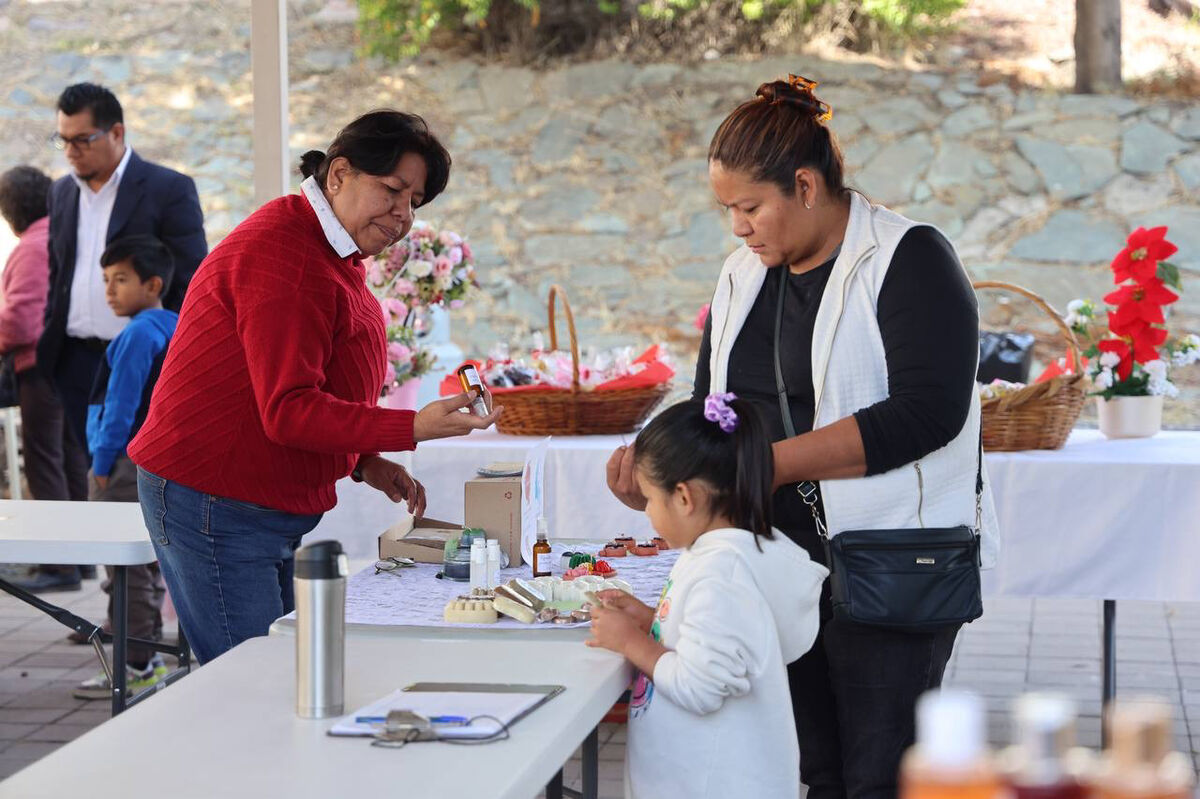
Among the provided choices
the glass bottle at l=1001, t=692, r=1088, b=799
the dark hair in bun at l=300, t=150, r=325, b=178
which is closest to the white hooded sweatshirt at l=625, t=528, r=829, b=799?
the dark hair in bun at l=300, t=150, r=325, b=178

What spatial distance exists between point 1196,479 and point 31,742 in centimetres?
293

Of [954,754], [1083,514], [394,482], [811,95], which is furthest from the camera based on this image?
[1083,514]

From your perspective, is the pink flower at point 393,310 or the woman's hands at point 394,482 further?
the pink flower at point 393,310

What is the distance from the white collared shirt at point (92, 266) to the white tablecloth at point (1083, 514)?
151 cm

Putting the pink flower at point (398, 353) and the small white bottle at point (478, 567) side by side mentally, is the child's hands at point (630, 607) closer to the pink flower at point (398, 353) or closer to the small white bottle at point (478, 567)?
the small white bottle at point (478, 567)

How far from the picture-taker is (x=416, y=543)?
2482 mm

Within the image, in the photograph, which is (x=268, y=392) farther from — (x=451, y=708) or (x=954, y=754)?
(x=954, y=754)

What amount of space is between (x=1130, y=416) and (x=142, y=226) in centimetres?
287

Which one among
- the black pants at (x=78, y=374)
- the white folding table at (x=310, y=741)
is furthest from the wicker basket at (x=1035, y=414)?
the black pants at (x=78, y=374)

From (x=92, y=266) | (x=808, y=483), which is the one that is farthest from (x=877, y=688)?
(x=92, y=266)

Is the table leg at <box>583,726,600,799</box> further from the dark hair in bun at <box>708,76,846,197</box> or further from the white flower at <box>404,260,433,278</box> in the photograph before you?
the white flower at <box>404,260,433,278</box>

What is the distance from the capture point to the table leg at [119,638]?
2.97m

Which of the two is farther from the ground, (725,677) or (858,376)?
(858,376)

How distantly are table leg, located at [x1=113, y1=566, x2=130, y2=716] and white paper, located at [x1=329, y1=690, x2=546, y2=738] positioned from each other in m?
1.54
